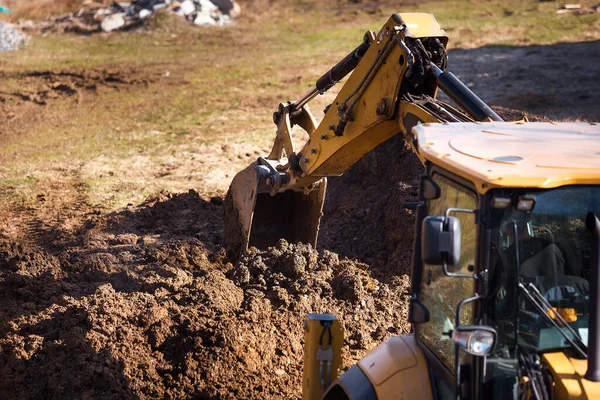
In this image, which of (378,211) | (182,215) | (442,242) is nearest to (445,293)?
(442,242)

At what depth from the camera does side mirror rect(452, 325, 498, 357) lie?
11.0 feet

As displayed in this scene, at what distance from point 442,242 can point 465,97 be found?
7.24 feet

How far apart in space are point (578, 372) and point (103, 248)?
20.3ft

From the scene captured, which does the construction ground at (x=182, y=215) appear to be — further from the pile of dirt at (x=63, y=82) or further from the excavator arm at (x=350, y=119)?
the excavator arm at (x=350, y=119)

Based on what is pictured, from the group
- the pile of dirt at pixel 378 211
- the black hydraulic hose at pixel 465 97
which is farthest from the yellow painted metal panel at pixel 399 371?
the pile of dirt at pixel 378 211

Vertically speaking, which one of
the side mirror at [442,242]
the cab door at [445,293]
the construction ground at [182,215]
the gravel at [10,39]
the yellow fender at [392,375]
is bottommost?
the gravel at [10,39]

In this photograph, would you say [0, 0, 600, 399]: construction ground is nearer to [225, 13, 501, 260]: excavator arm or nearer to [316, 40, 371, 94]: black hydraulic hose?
[225, 13, 501, 260]: excavator arm

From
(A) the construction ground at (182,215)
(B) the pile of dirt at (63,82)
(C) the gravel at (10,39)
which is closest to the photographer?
(A) the construction ground at (182,215)

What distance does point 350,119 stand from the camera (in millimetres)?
6320

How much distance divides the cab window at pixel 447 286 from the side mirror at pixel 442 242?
11.2 inches

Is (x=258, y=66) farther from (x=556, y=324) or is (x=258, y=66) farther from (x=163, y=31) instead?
(x=556, y=324)

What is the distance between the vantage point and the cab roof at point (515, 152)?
136 inches

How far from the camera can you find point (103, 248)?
8.59 meters

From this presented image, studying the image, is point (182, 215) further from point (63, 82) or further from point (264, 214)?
point (63, 82)
